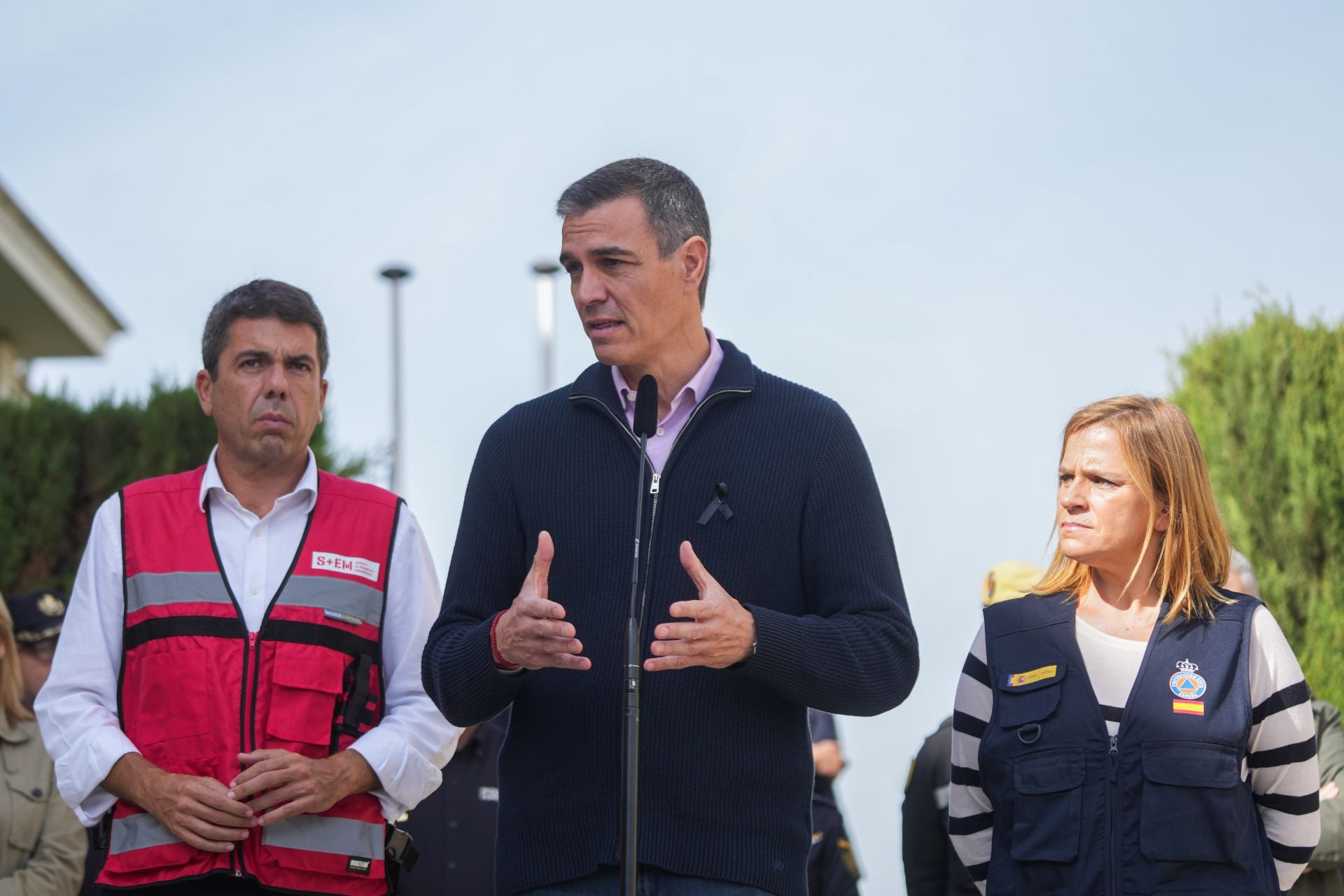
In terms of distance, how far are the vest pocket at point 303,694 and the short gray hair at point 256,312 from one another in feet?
3.03

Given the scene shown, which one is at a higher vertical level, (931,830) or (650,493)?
(650,493)

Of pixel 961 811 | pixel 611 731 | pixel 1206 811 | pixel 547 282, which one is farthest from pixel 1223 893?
pixel 547 282

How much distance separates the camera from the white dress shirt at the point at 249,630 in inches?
144

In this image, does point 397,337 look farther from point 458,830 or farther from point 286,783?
point 286,783

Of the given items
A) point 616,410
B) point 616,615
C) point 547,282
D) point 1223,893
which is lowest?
point 1223,893

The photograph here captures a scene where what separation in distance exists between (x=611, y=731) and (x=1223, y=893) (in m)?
1.46

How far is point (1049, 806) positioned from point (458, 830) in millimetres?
3102

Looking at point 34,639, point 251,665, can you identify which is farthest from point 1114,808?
point 34,639

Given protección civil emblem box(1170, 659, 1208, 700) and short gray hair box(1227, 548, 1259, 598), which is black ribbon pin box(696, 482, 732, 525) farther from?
short gray hair box(1227, 548, 1259, 598)

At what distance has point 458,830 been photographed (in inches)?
231

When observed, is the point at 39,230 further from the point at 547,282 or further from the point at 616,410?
the point at 616,410

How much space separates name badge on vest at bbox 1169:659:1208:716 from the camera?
135 inches

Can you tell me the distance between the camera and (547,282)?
1738 centimetres

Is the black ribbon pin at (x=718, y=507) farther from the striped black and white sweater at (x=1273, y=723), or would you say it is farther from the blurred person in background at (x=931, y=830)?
the blurred person in background at (x=931, y=830)
